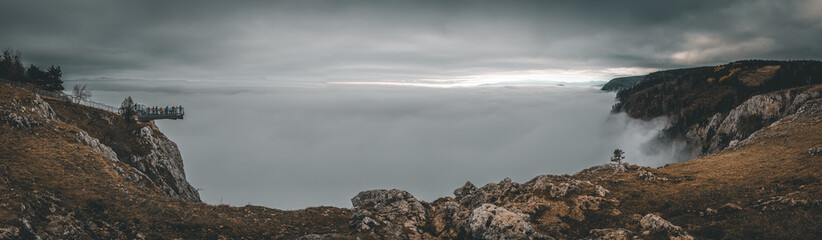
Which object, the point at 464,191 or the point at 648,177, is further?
the point at 464,191

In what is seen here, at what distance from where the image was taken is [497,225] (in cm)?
2605

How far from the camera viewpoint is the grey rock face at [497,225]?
993 inches

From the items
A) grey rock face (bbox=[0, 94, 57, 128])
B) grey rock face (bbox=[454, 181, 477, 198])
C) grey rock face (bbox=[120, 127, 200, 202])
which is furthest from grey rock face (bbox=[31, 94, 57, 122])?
grey rock face (bbox=[454, 181, 477, 198])

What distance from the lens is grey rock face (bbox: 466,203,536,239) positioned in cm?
2522

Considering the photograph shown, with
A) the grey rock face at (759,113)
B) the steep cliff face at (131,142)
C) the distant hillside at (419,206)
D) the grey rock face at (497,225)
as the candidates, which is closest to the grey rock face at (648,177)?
the distant hillside at (419,206)

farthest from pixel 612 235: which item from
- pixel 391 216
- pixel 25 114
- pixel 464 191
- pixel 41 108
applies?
pixel 41 108

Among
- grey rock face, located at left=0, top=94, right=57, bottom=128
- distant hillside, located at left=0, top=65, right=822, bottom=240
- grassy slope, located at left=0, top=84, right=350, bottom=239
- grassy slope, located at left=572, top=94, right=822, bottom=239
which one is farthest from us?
grey rock face, located at left=0, top=94, right=57, bottom=128

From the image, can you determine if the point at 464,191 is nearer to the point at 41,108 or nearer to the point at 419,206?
the point at 419,206

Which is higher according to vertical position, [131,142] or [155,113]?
[155,113]

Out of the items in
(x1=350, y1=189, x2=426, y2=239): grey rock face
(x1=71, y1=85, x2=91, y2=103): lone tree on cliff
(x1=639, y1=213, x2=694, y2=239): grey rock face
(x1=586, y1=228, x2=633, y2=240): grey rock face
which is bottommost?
(x1=350, y1=189, x2=426, y2=239): grey rock face

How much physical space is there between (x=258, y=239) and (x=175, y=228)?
706cm

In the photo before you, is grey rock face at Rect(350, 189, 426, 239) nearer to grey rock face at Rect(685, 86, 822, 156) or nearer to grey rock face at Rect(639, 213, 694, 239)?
grey rock face at Rect(639, 213, 694, 239)

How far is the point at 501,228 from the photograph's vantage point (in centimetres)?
2577

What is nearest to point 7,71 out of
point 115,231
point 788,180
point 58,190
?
point 58,190
